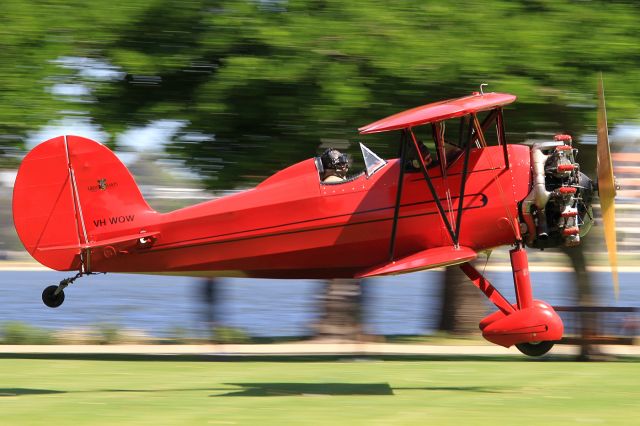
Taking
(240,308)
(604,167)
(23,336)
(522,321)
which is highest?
(604,167)

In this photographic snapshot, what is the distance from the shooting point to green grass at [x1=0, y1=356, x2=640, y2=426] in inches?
454

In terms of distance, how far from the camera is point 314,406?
1238cm

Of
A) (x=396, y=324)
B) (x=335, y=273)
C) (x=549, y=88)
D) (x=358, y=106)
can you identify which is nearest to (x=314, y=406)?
(x=335, y=273)

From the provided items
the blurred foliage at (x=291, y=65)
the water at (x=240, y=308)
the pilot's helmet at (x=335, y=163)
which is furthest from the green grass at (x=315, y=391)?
the water at (x=240, y=308)

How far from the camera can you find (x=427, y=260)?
12.1 m

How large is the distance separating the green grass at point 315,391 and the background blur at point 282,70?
12.1 feet

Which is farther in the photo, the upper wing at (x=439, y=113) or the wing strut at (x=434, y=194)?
the wing strut at (x=434, y=194)

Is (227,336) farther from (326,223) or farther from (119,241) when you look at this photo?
(326,223)

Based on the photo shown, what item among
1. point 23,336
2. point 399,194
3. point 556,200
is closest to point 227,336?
point 23,336

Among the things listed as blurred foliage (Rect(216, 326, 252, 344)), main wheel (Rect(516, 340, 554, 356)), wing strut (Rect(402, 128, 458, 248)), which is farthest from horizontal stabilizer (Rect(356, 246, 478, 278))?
blurred foliage (Rect(216, 326, 252, 344))

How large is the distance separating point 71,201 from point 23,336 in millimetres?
9195

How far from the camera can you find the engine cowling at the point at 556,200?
12.3 m

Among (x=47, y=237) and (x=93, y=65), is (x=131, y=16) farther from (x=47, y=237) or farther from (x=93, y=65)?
(x=47, y=237)

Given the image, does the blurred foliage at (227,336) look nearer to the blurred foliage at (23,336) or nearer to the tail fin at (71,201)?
the blurred foliage at (23,336)
